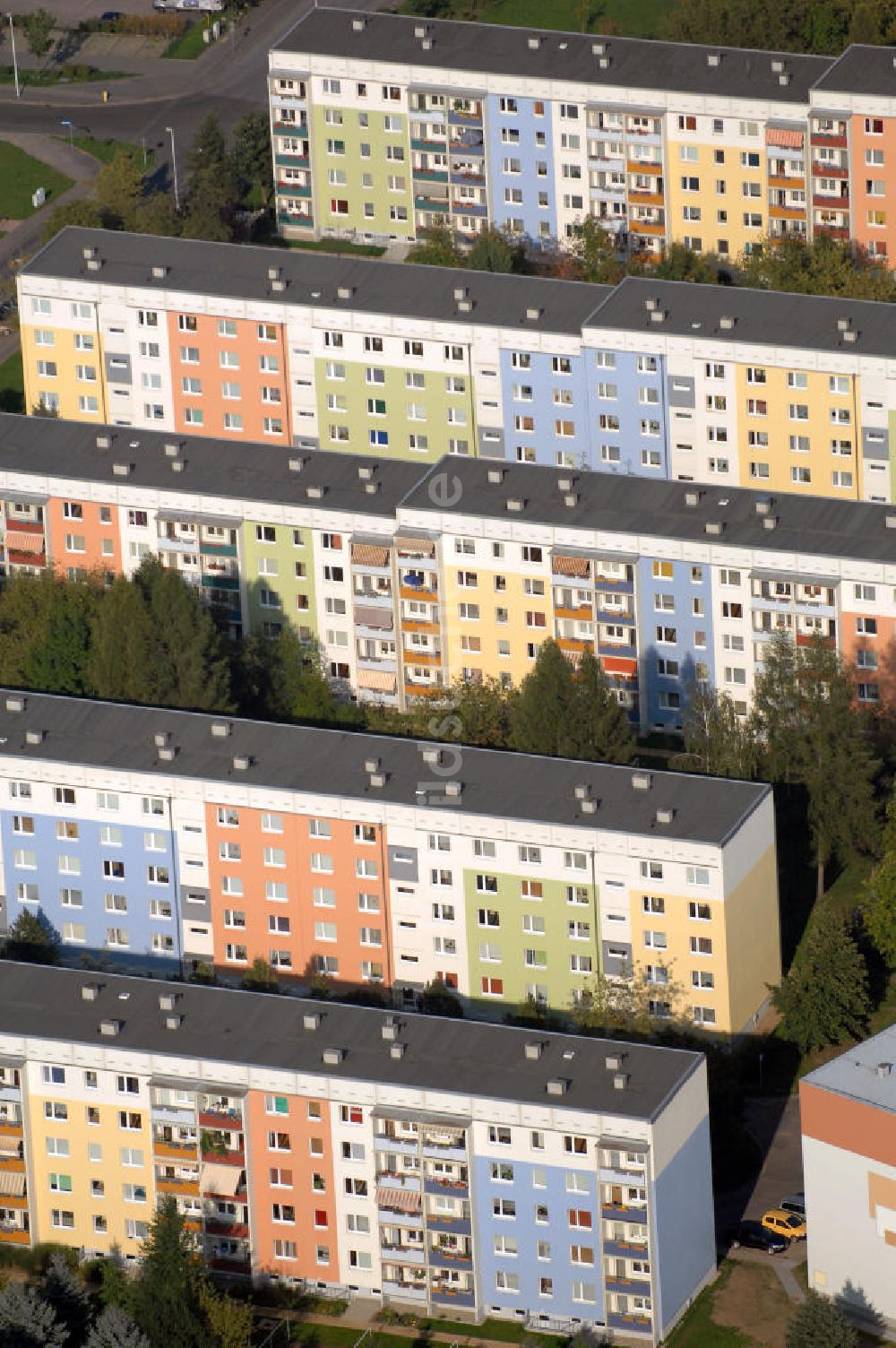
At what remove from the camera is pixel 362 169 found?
638 ft

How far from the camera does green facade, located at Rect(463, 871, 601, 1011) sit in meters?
144

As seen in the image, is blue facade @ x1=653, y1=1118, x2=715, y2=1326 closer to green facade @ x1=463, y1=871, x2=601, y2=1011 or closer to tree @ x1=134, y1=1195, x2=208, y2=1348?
green facade @ x1=463, y1=871, x2=601, y2=1011

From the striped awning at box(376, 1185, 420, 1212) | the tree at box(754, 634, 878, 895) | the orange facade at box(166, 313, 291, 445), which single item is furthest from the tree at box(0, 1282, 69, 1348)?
the orange facade at box(166, 313, 291, 445)

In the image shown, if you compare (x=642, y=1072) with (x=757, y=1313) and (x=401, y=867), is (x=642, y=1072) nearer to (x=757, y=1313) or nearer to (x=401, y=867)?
(x=757, y=1313)

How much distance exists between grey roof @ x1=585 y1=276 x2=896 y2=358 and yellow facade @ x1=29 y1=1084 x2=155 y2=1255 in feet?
150

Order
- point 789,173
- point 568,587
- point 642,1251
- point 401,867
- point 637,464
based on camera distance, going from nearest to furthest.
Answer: point 642,1251, point 401,867, point 568,587, point 637,464, point 789,173

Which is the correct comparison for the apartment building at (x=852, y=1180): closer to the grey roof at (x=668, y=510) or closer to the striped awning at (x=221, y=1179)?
the striped awning at (x=221, y=1179)

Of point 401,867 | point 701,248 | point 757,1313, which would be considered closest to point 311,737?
point 401,867

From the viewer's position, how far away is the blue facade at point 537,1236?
132250 mm

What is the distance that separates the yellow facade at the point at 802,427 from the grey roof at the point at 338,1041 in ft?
136

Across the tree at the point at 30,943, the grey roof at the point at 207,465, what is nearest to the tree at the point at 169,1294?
the tree at the point at 30,943

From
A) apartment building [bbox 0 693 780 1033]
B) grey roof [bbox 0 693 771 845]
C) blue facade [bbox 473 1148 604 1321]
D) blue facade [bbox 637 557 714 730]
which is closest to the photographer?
blue facade [bbox 473 1148 604 1321]

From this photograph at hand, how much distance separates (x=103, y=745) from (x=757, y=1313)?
98.7 feet

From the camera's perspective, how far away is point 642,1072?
13200 cm
